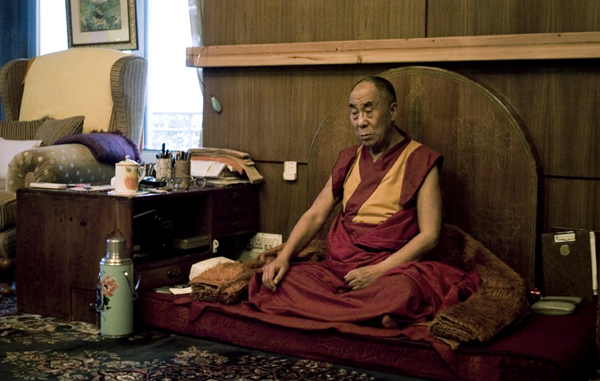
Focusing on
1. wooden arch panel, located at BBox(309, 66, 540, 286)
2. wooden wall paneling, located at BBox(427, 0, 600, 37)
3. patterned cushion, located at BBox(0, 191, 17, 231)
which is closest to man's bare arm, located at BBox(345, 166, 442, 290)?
wooden arch panel, located at BBox(309, 66, 540, 286)

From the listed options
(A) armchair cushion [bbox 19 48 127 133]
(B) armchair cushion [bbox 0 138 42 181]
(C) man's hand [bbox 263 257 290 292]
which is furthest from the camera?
(A) armchair cushion [bbox 19 48 127 133]

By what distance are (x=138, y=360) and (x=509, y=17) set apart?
6.49ft

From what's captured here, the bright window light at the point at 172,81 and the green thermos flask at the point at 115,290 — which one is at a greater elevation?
the bright window light at the point at 172,81

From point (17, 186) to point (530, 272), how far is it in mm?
2367

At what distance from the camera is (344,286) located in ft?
8.30

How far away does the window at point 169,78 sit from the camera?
486 centimetres

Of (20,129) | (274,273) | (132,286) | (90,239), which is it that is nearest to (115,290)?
(132,286)

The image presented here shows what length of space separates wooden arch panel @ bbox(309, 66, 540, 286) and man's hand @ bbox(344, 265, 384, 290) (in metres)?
0.65

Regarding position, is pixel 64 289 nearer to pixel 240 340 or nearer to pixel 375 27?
pixel 240 340

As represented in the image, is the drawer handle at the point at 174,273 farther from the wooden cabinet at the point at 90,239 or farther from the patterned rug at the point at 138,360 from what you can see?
the patterned rug at the point at 138,360

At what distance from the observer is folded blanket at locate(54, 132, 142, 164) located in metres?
3.60

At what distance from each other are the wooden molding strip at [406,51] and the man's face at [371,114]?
416mm

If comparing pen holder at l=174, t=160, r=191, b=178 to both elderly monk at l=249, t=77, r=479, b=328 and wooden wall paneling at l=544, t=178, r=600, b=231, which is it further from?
wooden wall paneling at l=544, t=178, r=600, b=231

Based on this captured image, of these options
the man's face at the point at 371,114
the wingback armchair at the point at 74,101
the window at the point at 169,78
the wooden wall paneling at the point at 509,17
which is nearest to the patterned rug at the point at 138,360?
the man's face at the point at 371,114
